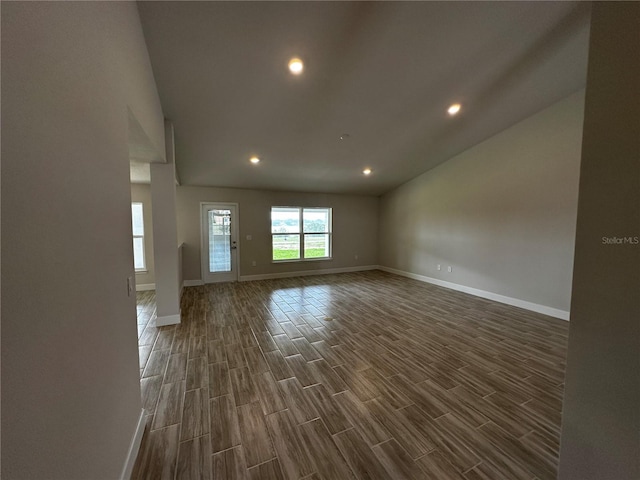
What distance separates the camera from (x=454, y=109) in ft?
11.7

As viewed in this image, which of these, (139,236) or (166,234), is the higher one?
(166,234)

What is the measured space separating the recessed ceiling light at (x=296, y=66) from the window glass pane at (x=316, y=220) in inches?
175

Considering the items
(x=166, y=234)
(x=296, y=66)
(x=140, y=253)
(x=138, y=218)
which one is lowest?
(x=140, y=253)

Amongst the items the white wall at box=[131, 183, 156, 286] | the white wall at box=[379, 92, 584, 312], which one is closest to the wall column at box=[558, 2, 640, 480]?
the white wall at box=[379, 92, 584, 312]

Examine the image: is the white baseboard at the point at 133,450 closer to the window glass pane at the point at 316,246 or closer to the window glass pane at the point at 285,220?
the window glass pane at the point at 285,220

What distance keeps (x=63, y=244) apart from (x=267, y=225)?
572cm

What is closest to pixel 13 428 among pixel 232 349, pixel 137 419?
pixel 137 419

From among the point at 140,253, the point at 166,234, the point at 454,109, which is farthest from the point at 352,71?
the point at 140,253

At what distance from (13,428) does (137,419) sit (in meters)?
1.33

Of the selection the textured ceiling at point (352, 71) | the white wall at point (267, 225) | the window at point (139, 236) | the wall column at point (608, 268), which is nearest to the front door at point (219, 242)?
the white wall at point (267, 225)

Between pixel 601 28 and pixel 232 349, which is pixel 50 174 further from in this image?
pixel 232 349

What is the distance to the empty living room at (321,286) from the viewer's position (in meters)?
0.81

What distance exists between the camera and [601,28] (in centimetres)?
106

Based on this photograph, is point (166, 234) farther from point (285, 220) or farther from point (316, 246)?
A: point (316, 246)
